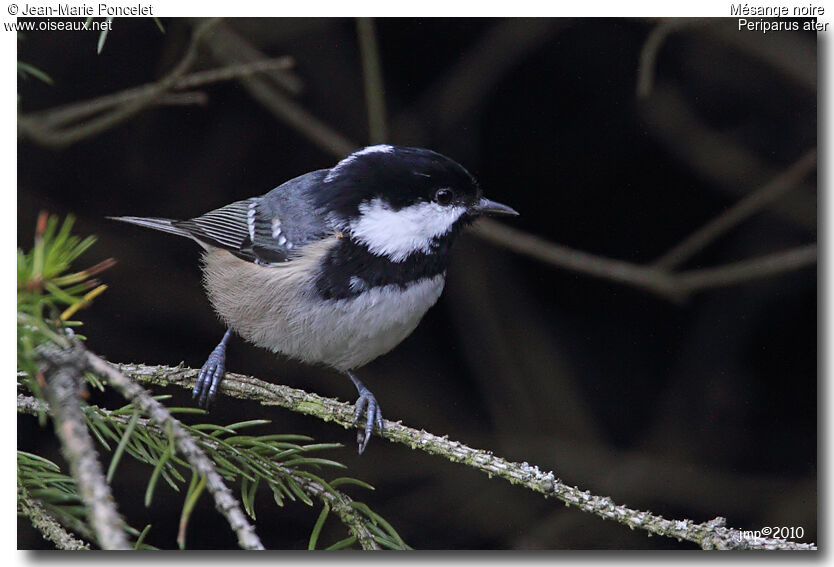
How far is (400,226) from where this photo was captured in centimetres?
129

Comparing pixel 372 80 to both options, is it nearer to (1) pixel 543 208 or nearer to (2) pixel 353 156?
(2) pixel 353 156

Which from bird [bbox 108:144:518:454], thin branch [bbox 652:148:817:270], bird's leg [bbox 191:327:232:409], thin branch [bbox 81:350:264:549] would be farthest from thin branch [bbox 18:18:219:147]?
thin branch [bbox 652:148:817:270]

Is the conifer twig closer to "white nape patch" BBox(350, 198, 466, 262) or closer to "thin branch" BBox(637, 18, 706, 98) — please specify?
"white nape patch" BBox(350, 198, 466, 262)

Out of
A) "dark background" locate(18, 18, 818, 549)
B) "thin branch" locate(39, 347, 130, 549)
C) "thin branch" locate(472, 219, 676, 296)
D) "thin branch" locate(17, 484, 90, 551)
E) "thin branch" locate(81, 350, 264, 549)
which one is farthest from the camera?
"thin branch" locate(472, 219, 676, 296)

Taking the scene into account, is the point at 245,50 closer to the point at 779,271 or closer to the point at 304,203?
the point at 304,203

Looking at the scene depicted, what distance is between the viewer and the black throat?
4.08 ft

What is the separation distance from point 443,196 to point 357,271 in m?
0.19

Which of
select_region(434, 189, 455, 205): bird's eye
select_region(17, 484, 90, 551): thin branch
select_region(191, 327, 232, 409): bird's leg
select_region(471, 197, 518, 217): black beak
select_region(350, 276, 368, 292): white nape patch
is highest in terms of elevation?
select_region(471, 197, 518, 217): black beak

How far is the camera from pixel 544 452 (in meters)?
1.58

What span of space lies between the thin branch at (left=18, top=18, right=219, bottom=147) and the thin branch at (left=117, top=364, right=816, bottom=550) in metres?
0.43

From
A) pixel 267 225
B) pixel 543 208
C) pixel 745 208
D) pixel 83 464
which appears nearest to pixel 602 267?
pixel 543 208

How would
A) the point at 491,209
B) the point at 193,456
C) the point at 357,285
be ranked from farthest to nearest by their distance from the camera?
the point at 491,209 → the point at 357,285 → the point at 193,456

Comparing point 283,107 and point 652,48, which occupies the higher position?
point 652,48

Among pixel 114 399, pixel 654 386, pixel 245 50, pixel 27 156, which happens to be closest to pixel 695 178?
pixel 654 386
